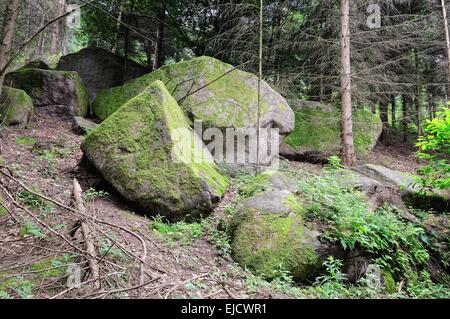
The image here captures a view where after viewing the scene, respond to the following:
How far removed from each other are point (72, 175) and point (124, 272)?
3756 millimetres

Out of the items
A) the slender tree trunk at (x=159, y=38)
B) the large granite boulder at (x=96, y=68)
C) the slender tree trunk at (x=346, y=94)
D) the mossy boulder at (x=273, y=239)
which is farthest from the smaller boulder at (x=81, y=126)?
the slender tree trunk at (x=346, y=94)

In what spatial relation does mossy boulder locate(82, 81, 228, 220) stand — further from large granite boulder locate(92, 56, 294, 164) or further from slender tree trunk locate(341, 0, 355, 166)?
slender tree trunk locate(341, 0, 355, 166)

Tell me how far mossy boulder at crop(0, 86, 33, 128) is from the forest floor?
39 cm

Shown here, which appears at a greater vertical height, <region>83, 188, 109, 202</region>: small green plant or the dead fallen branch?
<region>83, 188, 109, 202</region>: small green plant

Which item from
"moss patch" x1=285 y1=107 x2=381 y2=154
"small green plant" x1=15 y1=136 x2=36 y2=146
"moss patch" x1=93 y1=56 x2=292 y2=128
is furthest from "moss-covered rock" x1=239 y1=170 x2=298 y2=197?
"small green plant" x1=15 y1=136 x2=36 y2=146

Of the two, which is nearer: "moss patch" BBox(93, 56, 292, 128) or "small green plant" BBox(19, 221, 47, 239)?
"small green plant" BBox(19, 221, 47, 239)

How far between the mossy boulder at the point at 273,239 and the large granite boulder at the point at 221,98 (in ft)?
11.1

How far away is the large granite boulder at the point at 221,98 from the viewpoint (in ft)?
28.8

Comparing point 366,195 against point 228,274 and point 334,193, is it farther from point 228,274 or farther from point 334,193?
point 228,274

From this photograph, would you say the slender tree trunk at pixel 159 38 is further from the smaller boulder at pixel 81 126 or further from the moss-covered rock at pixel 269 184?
the moss-covered rock at pixel 269 184

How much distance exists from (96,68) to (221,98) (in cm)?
619

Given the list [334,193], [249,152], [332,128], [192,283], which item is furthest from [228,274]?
[332,128]

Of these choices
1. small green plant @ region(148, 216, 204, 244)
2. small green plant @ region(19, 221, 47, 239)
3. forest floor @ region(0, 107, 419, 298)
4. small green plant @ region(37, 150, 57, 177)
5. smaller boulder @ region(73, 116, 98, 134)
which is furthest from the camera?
smaller boulder @ region(73, 116, 98, 134)

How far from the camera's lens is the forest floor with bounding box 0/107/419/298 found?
135 inches
